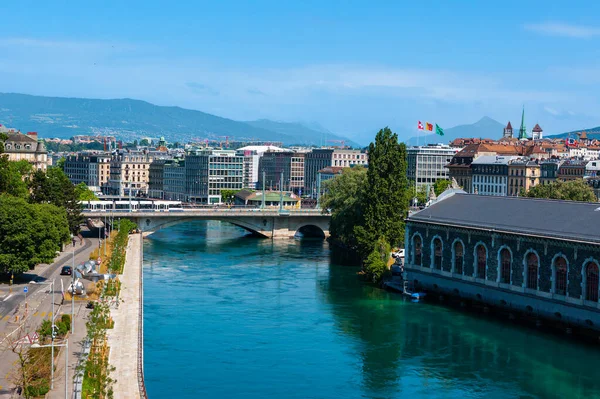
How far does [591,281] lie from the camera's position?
62.0m

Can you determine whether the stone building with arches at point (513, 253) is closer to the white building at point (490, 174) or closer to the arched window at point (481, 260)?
the arched window at point (481, 260)

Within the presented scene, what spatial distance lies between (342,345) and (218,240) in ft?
238

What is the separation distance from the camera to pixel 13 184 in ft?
324

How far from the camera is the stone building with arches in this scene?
6309 cm

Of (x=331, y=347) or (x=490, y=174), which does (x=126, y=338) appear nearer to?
(x=331, y=347)

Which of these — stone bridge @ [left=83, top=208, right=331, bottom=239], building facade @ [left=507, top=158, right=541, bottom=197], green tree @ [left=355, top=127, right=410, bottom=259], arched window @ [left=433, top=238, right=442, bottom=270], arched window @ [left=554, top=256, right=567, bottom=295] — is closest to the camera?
arched window @ [left=554, top=256, right=567, bottom=295]

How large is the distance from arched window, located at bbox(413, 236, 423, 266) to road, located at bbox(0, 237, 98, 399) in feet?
97.5

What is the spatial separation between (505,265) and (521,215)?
448 centimetres

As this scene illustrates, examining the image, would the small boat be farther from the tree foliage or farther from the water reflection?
the tree foliage

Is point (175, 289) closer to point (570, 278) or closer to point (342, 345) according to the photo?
point (342, 345)

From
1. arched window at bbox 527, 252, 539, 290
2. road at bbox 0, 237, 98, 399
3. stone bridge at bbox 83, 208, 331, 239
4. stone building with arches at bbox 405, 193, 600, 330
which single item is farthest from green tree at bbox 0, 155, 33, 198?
arched window at bbox 527, 252, 539, 290

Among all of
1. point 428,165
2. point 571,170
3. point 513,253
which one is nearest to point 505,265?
point 513,253

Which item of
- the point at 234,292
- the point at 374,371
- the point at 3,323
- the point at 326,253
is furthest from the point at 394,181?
the point at 3,323

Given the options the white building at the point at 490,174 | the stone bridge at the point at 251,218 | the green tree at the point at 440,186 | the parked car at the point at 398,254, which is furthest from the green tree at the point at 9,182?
the white building at the point at 490,174
